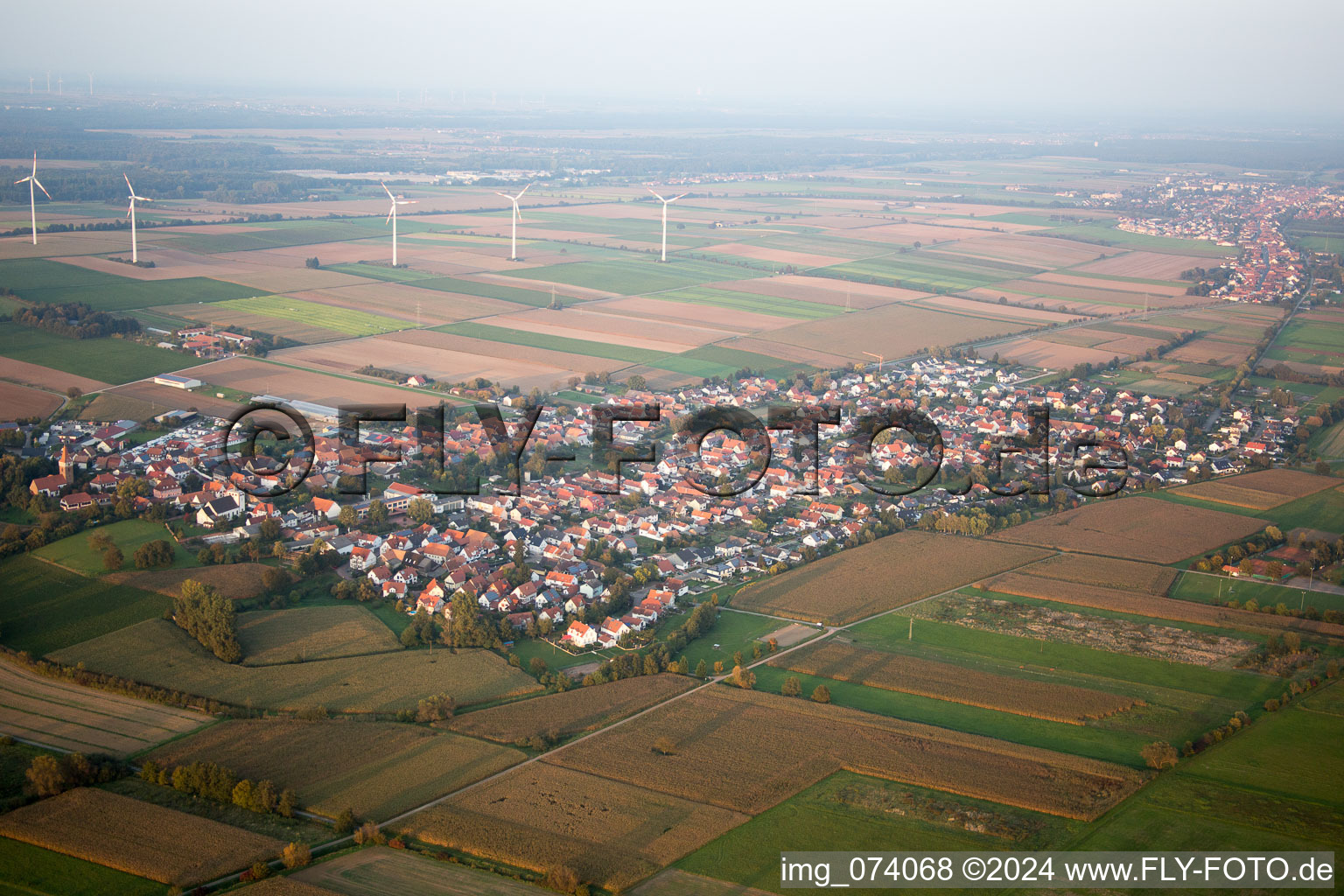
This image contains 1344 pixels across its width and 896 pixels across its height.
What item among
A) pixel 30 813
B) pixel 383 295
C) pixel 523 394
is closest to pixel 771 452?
pixel 523 394

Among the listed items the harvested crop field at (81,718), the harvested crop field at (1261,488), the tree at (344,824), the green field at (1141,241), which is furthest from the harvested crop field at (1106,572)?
the green field at (1141,241)

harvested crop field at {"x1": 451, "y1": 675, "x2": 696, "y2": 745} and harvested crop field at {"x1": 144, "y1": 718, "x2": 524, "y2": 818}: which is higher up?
harvested crop field at {"x1": 451, "y1": 675, "x2": 696, "y2": 745}

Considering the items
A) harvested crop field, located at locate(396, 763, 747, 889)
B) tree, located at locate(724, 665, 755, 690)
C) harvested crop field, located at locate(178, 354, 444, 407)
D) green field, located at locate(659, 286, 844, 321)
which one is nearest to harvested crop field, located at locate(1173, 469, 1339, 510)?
tree, located at locate(724, 665, 755, 690)

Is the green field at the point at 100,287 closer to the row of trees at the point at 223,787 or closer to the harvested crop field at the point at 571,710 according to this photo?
the row of trees at the point at 223,787

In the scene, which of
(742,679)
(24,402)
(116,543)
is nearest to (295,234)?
(24,402)

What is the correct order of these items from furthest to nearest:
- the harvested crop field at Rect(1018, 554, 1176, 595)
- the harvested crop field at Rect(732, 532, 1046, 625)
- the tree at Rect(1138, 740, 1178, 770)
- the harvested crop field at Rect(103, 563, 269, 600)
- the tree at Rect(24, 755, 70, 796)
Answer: the harvested crop field at Rect(1018, 554, 1176, 595) < the harvested crop field at Rect(732, 532, 1046, 625) < the harvested crop field at Rect(103, 563, 269, 600) < the tree at Rect(1138, 740, 1178, 770) < the tree at Rect(24, 755, 70, 796)

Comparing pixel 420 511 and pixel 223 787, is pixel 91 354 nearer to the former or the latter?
pixel 420 511

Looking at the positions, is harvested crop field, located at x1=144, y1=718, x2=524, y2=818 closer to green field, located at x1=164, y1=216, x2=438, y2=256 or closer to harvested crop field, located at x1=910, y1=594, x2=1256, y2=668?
harvested crop field, located at x1=910, y1=594, x2=1256, y2=668
